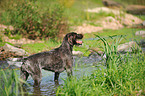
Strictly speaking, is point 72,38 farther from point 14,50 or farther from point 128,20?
point 128,20

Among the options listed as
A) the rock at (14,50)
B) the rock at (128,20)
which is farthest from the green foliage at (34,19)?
the rock at (128,20)

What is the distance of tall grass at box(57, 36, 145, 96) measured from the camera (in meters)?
4.85

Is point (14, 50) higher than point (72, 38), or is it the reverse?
point (72, 38)

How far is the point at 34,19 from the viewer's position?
12773mm

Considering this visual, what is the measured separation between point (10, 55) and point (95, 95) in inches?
230

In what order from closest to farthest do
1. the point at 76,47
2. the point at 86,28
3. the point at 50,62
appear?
the point at 50,62 → the point at 76,47 → the point at 86,28

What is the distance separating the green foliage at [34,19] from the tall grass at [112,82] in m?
7.62

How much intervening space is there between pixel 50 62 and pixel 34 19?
7076 millimetres

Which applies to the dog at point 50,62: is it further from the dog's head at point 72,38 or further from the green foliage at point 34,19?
the green foliage at point 34,19

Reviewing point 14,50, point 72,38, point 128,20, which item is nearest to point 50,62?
point 72,38

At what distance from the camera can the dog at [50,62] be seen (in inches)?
230

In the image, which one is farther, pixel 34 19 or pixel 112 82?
Answer: pixel 34 19

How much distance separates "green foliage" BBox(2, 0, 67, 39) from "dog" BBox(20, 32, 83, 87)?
21.1 ft

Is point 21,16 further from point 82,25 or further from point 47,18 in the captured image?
point 82,25
